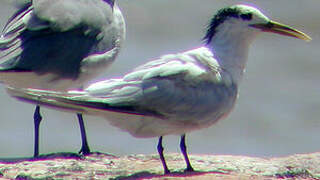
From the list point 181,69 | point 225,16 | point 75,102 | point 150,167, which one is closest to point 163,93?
point 181,69

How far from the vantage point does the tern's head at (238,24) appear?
8836 millimetres

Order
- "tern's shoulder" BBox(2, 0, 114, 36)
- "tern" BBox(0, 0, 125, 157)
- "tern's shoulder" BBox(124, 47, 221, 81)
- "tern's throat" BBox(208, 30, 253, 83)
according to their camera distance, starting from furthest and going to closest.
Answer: "tern's shoulder" BBox(2, 0, 114, 36) → "tern" BBox(0, 0, 125, 157) → "tern's throat" BBox(208, 30, 253, 83) → "tern's shoulder" BBox(124, 47, 221, 81)

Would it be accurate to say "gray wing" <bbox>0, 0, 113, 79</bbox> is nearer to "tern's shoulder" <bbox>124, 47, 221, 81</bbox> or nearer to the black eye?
"tern's shoulder" <bbox>124, 47, 221, 81</bbox>

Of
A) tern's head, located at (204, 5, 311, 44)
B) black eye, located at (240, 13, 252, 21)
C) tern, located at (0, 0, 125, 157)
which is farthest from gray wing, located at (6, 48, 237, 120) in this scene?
tern, located at (0, 0, 125, 157)

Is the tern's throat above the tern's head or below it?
below

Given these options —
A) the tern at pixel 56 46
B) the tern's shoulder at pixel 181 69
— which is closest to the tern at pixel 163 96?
the tern's shoulder at pixel 181 69

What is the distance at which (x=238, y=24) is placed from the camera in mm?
8836

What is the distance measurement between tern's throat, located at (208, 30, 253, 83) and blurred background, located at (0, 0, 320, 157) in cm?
416

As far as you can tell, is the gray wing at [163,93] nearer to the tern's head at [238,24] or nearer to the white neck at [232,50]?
the white neck at [232,50]

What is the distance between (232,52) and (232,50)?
0.02 meters

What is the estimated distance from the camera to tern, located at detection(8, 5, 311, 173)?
8.02 meters

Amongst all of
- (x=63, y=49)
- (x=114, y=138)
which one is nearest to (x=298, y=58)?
(x=114, y=138)

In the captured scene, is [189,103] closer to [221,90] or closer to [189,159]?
[221,90]

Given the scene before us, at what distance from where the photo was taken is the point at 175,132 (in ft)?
27.2
